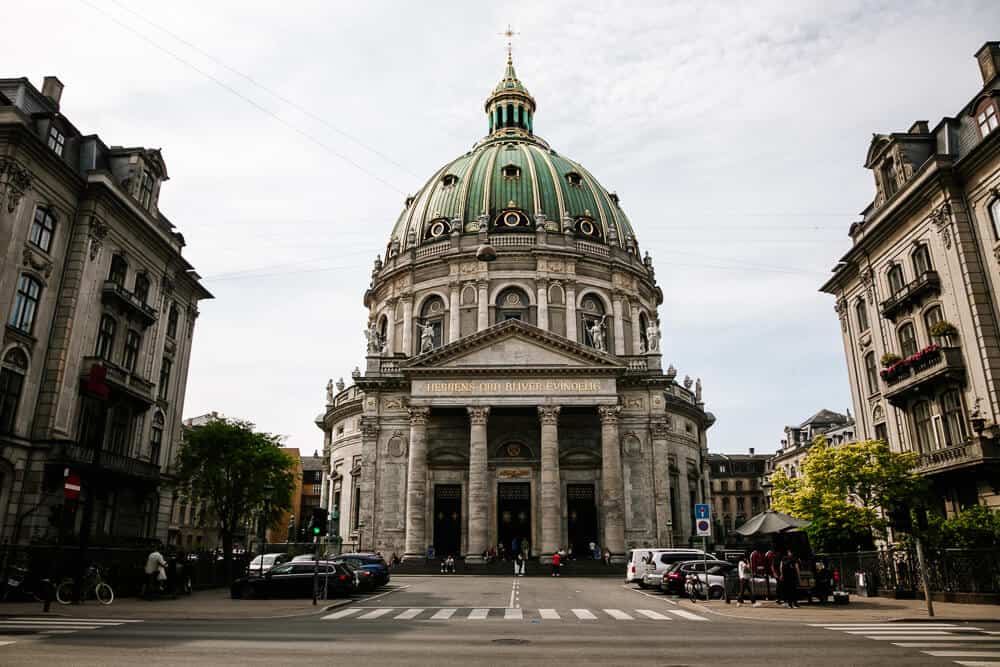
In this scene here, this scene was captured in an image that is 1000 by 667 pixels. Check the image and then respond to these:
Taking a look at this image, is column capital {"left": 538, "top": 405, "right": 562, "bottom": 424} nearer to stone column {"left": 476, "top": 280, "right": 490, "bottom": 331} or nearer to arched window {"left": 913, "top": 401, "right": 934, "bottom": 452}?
stone column {"left": 476, "top": 280, "right": 490, "bottom": 331}

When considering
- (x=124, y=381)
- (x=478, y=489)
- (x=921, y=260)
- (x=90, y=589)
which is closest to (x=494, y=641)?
(x=90, y=589)

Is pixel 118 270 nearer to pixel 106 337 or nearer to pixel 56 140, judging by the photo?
pixel 106 337

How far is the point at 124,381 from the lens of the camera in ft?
108

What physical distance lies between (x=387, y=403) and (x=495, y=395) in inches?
324

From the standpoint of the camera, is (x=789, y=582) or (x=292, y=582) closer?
(x=789, y=582)

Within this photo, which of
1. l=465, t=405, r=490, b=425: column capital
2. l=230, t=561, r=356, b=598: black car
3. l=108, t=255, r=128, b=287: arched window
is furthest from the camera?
l=465, t=405, r=490, b=425: column capital

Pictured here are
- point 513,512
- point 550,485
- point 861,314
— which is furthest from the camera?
point 513,512

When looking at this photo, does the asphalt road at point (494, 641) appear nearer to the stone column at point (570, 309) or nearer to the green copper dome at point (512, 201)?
the stone column at point (570, 309)

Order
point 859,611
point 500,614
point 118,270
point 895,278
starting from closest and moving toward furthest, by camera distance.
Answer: point 500,614 → point 859,611 → point 118,270 → point 895,278

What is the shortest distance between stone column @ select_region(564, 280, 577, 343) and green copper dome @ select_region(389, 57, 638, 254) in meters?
5.14

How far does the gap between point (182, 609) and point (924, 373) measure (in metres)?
30.1

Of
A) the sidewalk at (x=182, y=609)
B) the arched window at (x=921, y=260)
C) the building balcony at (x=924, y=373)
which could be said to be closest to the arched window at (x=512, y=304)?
the building balcony at (x=924, y=373)

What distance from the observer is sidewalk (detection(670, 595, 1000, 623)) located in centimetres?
1743

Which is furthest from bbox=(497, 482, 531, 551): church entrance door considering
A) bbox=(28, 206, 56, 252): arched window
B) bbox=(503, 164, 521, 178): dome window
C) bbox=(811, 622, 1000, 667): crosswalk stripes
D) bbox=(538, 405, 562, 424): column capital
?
bbox=(811, 622, 1000, 667): crosswalk stripes
